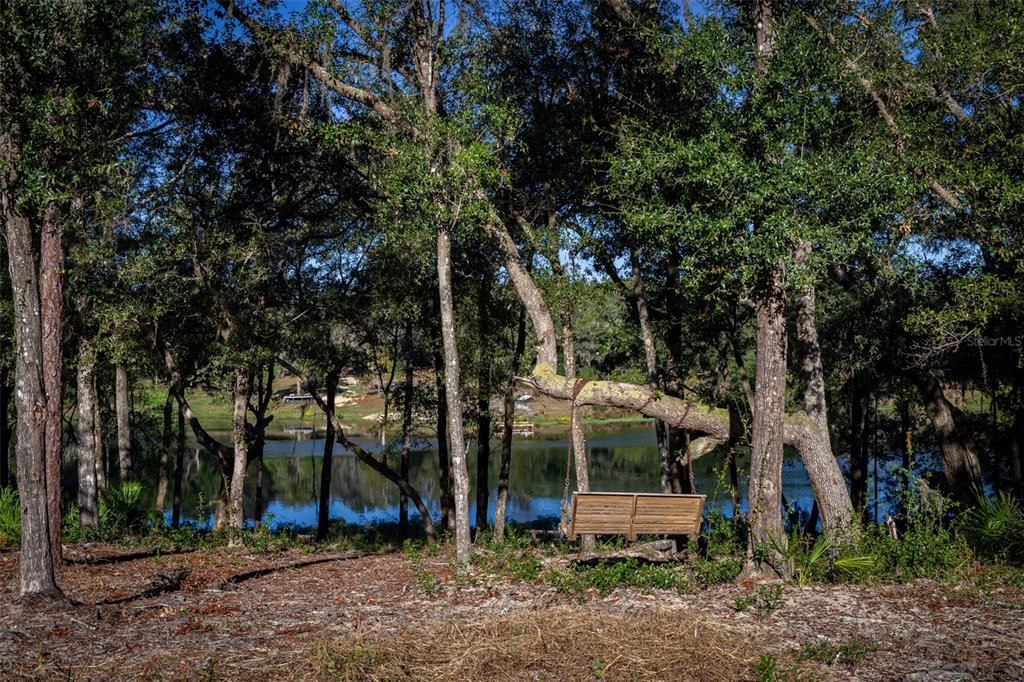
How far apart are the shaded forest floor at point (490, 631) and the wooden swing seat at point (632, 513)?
2.69ft

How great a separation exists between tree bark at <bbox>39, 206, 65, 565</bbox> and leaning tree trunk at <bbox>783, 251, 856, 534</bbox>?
348 inches

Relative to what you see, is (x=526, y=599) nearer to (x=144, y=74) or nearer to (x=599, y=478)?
(x=144, y=74)

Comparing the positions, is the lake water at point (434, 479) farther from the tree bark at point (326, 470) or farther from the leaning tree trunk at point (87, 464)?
the leaning tree trunk at point (87, 464)

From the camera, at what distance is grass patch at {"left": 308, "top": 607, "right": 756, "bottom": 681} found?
5.88 metres

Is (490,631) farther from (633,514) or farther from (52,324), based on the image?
(52,324)

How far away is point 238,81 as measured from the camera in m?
14.8

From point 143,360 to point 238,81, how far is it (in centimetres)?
533

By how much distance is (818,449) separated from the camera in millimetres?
11586

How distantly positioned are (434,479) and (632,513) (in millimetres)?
28249

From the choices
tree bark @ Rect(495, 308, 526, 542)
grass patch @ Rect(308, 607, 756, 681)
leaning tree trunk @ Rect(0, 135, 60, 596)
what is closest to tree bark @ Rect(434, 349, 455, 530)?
tree bark @ Rect(495, 308, 526, 542)

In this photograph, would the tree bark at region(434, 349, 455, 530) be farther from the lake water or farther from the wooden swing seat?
the wooden swing seat

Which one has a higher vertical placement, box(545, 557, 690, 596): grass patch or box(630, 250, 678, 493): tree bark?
box(630, 250, 678, 493): tree bark

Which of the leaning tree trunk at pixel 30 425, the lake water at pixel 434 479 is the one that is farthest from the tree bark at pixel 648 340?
the leaning tree trunk at pixel 30 425

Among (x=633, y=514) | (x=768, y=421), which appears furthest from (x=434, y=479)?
(x=768, y=421)
